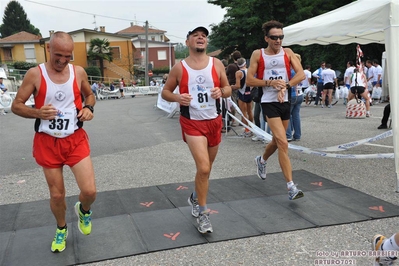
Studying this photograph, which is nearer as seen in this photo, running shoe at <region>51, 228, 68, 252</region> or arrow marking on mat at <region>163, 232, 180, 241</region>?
running shoe at <region>51, 228, 68, 252</region>

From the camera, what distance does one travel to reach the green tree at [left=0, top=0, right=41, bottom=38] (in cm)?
9688

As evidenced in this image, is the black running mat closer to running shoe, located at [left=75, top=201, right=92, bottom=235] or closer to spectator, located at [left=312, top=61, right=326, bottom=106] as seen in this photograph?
running shoe, located at [left=75, top=201, right=92, bottom=235]

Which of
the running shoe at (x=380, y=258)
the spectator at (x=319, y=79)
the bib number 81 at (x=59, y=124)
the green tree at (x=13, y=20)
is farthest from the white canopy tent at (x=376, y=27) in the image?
the green tree at (x=13, y=20)

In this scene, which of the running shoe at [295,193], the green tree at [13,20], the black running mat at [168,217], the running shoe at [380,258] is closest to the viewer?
the running shoe at [380,258]

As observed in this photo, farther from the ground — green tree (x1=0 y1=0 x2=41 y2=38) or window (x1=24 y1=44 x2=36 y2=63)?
green tree (x1=0 y1=0 x2=41 y2=38)

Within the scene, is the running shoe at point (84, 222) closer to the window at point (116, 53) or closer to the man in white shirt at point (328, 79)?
the man in white shirt at point (328, 79)

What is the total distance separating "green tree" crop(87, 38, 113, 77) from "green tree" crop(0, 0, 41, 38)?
54587mm

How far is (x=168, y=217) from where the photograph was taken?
14.0ft

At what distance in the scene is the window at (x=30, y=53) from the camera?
2319 inches

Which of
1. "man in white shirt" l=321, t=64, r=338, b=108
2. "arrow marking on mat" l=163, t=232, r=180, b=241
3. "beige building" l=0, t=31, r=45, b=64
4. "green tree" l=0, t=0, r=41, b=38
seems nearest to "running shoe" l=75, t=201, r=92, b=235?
"arrow marking on mat" l=163, t=232, r=180, b=241

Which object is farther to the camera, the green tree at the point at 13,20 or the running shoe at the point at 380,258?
the green tree at the point at 13,20

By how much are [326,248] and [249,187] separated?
1.97 m

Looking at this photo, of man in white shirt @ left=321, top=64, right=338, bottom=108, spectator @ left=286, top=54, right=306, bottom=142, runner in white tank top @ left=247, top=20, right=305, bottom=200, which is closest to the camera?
runner in white tank top @ left=247, top=20, right=305, bottom=200

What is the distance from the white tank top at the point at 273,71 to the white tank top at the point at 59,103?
2578mm
